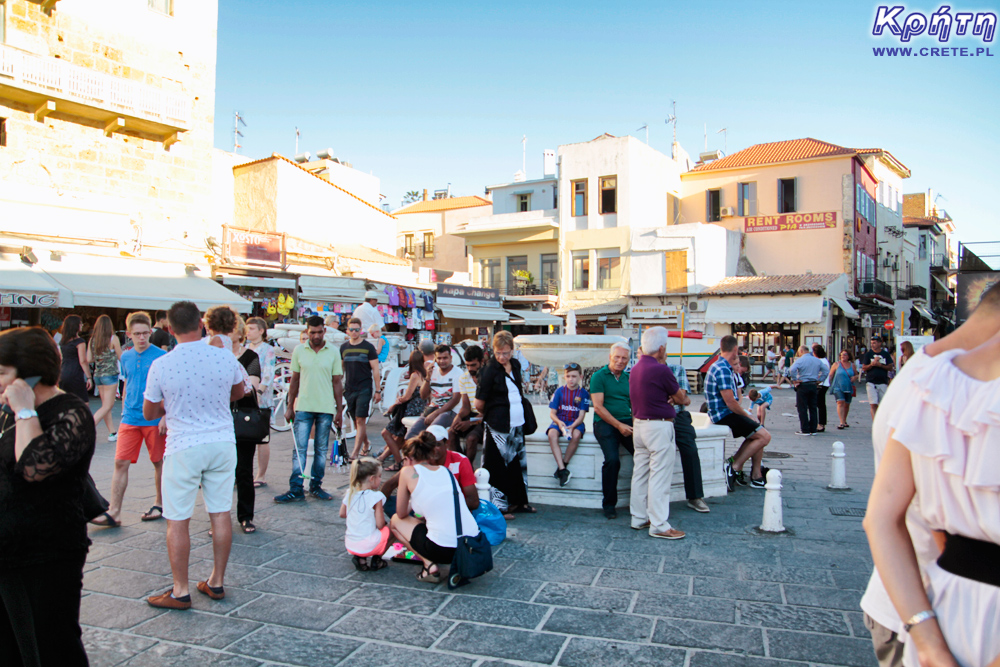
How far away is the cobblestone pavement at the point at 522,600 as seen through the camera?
10.6 feet

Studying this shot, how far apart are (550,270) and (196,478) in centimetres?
2988

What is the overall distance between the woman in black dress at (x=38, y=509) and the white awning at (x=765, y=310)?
86.5ft

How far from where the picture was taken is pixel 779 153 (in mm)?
30844

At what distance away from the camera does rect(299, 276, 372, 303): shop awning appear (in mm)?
19078

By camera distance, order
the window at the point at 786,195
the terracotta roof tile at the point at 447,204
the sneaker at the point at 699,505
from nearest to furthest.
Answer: the sneaker at the point at 699,505 → the window at the point at 786,195 → the terracotta roof tile at the point at 447,204

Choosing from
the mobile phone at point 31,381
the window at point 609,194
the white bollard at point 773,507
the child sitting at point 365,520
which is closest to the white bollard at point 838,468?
the white bollard at point 773,507

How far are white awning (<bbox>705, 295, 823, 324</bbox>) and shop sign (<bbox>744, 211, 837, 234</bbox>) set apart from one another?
4869 millimetres

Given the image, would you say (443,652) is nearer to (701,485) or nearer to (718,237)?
(701,485)

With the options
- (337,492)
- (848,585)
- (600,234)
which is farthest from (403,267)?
(848,585)

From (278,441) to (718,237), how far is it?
23.6 meters

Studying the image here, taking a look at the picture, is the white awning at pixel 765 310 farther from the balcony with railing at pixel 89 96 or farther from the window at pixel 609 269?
the balcony with railing at pixel 89 96

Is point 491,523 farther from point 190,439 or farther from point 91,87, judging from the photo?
point 91,87

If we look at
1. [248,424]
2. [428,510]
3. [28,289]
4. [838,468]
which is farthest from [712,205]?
[428,510]

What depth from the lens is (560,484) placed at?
630 cm
